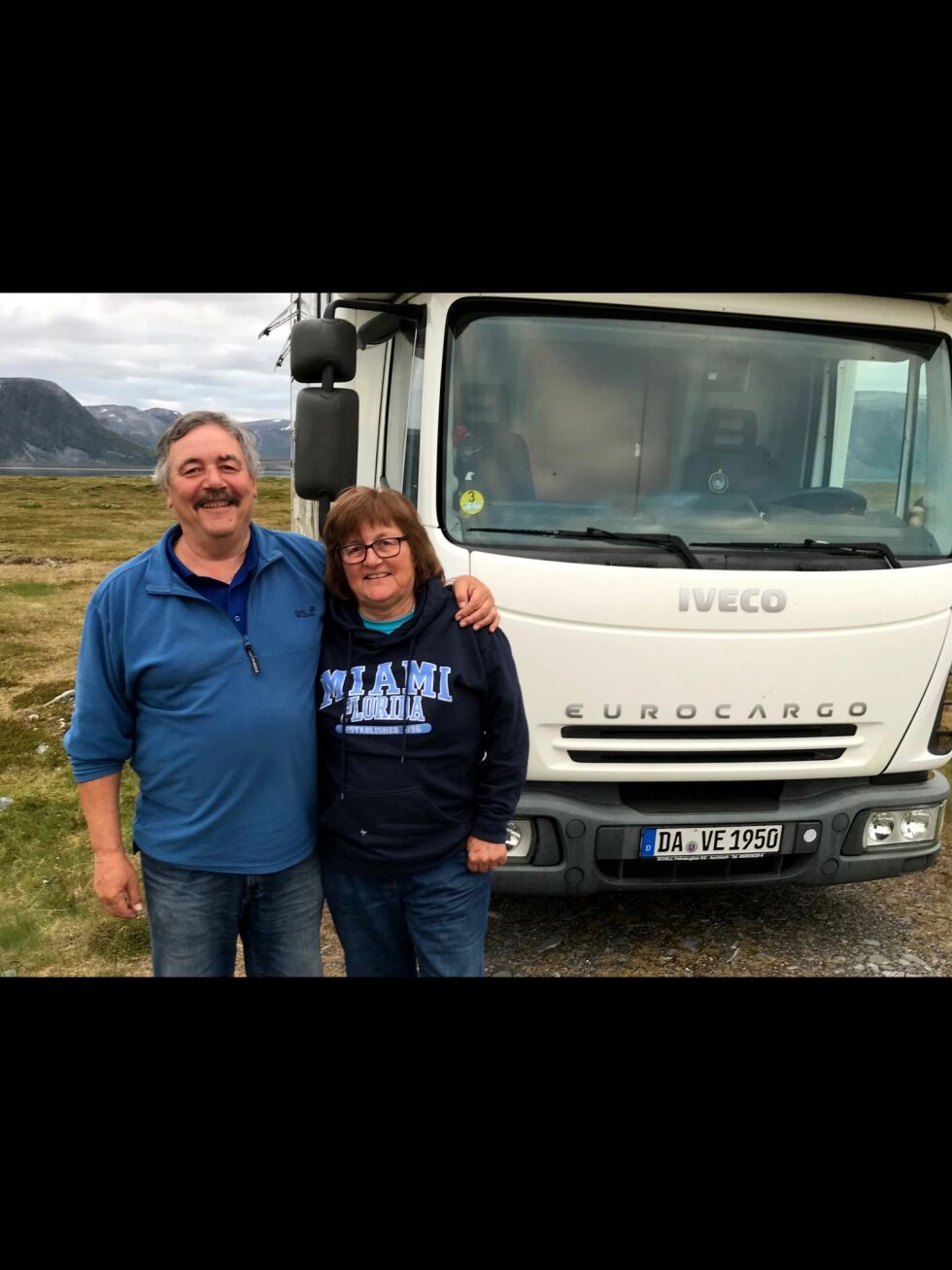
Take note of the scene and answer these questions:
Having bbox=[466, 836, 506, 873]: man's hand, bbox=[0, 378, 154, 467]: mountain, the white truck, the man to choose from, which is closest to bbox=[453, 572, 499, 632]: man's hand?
the man

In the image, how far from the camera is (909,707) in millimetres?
3621

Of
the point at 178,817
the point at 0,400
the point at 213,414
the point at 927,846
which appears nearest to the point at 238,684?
the point at 178,817

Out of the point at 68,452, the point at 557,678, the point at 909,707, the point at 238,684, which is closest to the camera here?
the point at 238,684

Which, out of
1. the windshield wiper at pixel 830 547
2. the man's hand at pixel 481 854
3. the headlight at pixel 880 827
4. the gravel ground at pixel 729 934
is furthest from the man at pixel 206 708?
the headlight at pixel 880 827

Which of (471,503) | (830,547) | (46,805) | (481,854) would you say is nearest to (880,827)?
(830,547)

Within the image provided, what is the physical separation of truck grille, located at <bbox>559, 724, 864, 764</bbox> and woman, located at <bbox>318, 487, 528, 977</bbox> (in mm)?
1129

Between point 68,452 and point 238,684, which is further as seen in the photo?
point 68,452

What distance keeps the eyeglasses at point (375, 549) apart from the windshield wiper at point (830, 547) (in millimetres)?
1566

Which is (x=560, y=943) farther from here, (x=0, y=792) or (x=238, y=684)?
(x=0, y=792)

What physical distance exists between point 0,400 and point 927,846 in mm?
209935

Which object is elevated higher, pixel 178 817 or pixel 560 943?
pixel 178 817

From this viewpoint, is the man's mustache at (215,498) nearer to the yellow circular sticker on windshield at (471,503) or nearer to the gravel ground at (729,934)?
the yellow circular sticker on windshield at (471,503)

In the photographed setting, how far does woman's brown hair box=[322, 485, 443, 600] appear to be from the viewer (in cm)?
220
